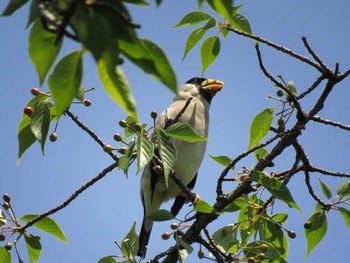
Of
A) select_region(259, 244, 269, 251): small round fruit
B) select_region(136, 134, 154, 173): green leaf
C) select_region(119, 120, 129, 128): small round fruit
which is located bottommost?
select_region(259, 244, 269, 251): small round fruit

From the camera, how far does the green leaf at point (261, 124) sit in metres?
3.13

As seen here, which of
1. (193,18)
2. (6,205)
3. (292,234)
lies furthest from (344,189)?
(6,205)

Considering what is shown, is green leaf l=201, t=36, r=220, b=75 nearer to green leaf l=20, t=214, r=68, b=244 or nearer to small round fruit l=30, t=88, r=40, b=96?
small round fruit l=30, t=88, r=40, b=96

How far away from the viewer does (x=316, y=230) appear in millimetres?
3191

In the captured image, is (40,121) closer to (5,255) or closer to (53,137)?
(53,137)

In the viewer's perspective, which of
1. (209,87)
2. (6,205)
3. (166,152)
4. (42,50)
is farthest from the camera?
(209,87)

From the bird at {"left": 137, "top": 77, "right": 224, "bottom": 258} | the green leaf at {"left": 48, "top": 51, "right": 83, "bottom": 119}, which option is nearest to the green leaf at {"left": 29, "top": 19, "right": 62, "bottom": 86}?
the green leaf at {"left": 48, "top": 51, "right": 83, "bottom": 119}

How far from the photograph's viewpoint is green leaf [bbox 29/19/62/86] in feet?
4.52

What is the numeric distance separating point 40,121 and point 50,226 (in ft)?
2.59

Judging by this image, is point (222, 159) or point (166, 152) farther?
point (222, 159)

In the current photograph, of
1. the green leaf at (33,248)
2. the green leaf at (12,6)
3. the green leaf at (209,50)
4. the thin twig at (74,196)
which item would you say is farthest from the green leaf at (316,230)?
the green leaf at (12,6)

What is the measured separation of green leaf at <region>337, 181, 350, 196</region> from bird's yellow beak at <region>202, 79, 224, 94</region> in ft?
13.6

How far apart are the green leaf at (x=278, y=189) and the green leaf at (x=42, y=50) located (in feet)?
5.84

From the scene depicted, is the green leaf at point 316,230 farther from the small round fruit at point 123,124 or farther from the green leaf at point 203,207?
the small round fruit at point 123,124
